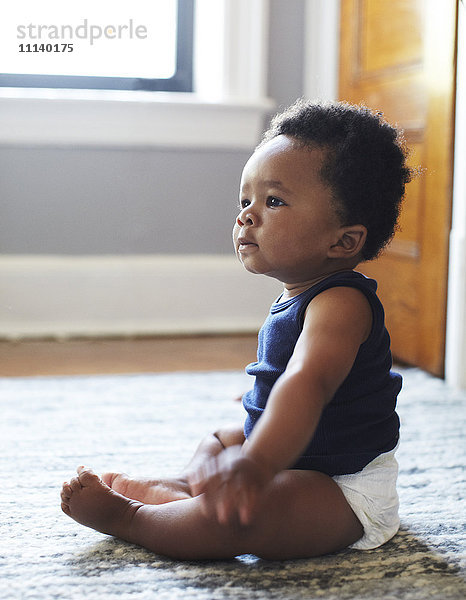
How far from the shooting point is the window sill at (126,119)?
6.50ft

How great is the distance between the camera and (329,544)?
30.5 inches

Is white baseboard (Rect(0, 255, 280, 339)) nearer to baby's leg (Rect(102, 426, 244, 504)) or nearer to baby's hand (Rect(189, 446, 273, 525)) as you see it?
baby's leg (Rect(102, 426, 244, 504))

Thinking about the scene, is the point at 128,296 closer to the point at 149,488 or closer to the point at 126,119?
the point at 126,119

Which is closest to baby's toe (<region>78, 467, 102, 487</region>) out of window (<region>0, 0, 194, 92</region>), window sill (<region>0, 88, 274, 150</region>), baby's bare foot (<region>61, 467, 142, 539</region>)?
baby's bare foot (<region>61, 467, 142, 539</region>)

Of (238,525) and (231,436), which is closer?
(238,525)

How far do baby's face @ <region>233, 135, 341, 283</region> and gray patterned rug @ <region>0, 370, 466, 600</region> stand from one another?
31 cm

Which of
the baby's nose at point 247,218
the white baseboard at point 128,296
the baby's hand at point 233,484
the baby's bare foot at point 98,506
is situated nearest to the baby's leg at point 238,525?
the baby's bare foot at point 98,506

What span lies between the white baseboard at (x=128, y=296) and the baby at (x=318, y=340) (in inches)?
49.9

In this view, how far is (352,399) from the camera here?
79cm

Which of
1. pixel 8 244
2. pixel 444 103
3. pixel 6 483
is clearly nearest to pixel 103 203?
pixel 8 244

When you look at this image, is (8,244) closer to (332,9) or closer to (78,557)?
(332,9)

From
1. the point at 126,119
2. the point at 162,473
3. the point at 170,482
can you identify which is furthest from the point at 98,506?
the point at 126,119

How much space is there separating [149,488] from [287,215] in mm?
363

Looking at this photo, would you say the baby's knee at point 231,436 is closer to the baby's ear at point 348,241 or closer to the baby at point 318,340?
the baby at point 318,340
